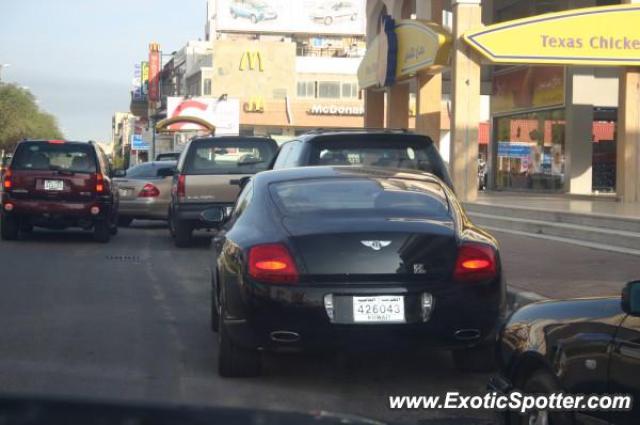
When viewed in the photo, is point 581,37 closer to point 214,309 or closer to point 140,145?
point 214,309

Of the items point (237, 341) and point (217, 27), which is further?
point (217, 27)

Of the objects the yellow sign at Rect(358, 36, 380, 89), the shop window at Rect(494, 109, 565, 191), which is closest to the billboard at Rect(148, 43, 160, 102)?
the yellow sign at Rect(358, 36, 380, 89)

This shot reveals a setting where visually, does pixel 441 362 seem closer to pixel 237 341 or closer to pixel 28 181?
pixel 237 341

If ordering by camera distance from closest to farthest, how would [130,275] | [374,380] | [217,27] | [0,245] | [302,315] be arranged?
[302,315] → [374,380] → [130,275] → [0,245] → [217,27]

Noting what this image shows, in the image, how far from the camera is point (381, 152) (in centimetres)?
1097

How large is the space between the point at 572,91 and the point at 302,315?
23.6m

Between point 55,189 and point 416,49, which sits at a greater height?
point 416,49

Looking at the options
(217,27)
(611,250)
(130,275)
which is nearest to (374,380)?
(130,275)

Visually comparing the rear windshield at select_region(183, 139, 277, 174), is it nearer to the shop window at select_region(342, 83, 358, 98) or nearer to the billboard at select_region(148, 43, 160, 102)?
the shop window at select_region(342, 83, 358, 98)

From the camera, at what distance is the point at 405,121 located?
104 ft

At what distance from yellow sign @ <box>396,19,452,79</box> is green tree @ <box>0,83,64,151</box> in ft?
216

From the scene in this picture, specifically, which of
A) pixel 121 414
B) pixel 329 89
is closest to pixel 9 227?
pixel 121 414

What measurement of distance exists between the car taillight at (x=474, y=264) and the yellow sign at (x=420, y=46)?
18.2 meters

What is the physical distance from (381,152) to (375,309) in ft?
14.3
